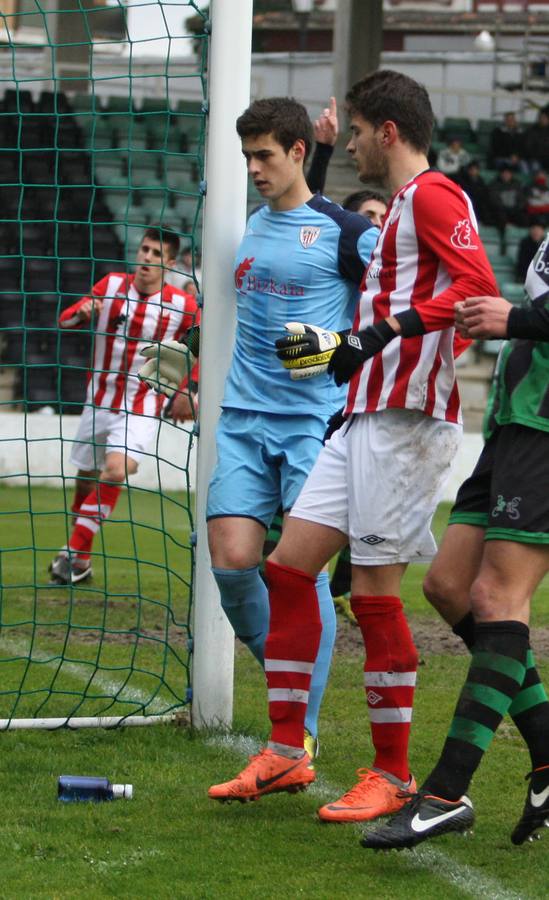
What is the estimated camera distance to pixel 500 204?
71.5 feet

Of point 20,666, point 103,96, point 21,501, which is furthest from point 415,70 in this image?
point 20,666

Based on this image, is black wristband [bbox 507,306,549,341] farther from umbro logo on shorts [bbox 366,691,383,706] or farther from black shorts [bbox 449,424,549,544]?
umbro logo on shorts [bbox 366,691,383,706]

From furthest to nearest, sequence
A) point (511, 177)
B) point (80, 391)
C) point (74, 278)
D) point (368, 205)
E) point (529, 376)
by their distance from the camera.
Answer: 1. point (511, 177)
2. point (74, 278)
3. point (80, 391)
4. point (368, 205)
5. point (529, 376)

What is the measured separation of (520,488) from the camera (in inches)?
132

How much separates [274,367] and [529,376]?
1.07 m

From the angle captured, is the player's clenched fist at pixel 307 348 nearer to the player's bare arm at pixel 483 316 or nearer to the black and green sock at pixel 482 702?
the player's bare arm at pixel 483 316

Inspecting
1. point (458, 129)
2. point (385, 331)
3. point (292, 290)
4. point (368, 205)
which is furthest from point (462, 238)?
point (458, 129)

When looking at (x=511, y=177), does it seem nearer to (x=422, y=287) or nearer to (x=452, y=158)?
(x=452, y=158)

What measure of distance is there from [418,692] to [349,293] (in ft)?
6.16

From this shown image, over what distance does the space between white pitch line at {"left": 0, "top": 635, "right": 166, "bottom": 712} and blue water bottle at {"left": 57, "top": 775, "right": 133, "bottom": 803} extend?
34.7 inches

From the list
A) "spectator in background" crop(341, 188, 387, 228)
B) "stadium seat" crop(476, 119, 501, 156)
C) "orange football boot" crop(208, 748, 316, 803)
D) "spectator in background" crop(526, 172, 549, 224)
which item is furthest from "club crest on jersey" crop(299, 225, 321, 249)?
"stadium seat" crop(476, 119, 501, 156)

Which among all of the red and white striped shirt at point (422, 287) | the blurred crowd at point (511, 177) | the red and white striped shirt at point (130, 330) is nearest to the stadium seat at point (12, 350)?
the blurred crowd at point (511, 177)

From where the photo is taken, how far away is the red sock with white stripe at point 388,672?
3791 millimetres

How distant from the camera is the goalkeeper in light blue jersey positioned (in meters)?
4.24
